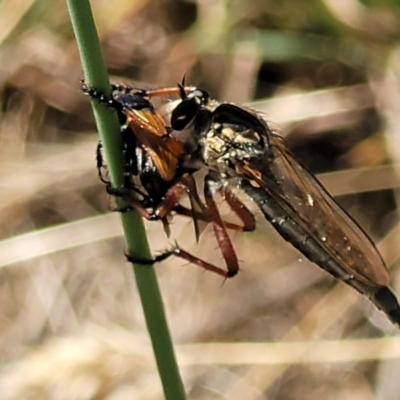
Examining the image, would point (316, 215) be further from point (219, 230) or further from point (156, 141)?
point (156, 141)

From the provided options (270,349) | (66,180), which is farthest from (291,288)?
(66,180)

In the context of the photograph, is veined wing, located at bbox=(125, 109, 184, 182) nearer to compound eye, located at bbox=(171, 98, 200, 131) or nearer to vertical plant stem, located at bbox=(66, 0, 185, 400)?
compound eye, located at bbox=(171, 98, 200, 131)

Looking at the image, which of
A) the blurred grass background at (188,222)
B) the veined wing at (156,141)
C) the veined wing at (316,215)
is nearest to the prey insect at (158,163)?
the veined wing at (156,141)

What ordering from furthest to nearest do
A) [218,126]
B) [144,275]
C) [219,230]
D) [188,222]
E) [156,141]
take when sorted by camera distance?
[188,222] → [219,230] → [218,126] → [156,141] → [144,275]

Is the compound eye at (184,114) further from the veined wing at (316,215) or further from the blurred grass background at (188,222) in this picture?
the blurred grass background at (188,222)

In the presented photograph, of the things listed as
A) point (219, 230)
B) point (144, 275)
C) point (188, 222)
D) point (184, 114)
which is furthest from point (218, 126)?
point (188, 222)

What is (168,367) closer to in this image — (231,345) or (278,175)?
(278,175)
